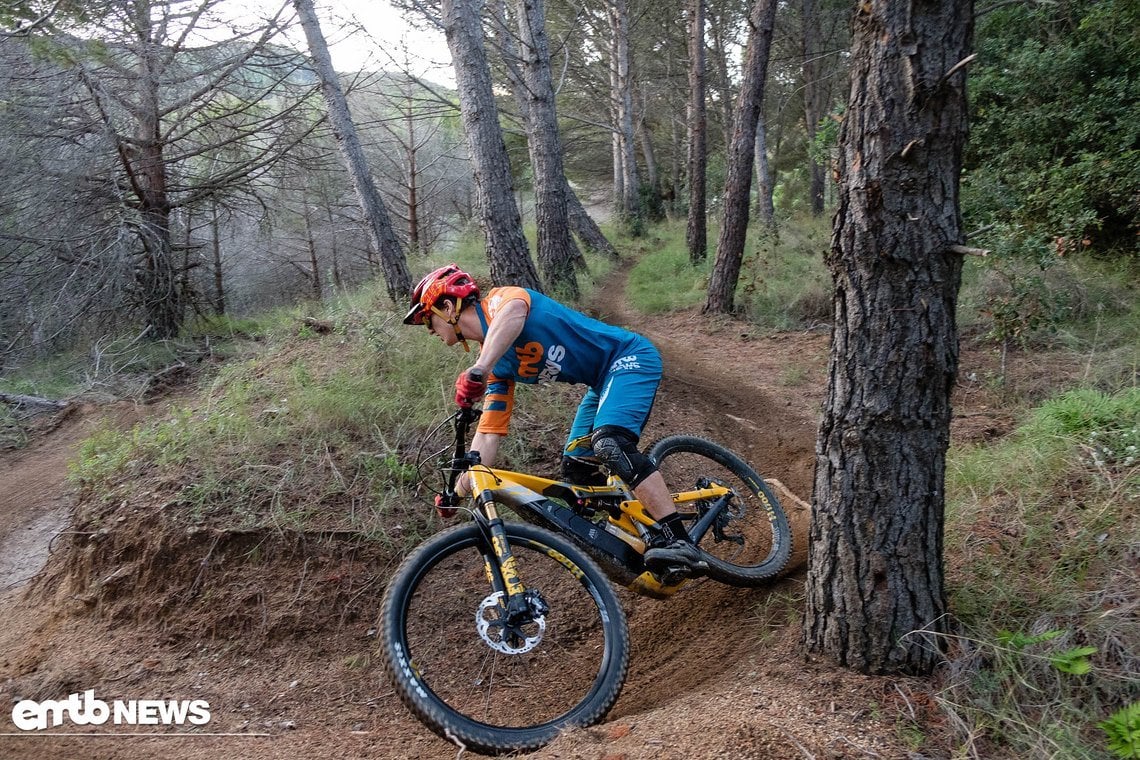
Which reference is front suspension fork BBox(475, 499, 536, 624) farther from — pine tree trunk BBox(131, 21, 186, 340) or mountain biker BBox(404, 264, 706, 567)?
pine tree trunk BBox(131, 21, 186, 340)

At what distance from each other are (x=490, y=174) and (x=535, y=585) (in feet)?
16.1

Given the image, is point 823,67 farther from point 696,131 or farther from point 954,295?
point 954,295

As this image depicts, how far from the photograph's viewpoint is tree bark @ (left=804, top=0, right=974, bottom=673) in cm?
236

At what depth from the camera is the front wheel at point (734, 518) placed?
155 inches

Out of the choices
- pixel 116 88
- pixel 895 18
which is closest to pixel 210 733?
pixel 895 18

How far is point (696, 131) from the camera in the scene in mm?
13227

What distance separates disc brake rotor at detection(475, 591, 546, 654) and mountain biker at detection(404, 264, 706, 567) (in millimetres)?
601

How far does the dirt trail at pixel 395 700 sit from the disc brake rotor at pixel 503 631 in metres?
0.44

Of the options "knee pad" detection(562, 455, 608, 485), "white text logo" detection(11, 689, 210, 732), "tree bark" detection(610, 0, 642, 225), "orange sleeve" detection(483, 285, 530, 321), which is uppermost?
"tree bark" detection(610, 0, 642, 225)

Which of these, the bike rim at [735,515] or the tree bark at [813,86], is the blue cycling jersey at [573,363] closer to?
the bike rim at [735,515]

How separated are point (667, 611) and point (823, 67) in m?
20.2

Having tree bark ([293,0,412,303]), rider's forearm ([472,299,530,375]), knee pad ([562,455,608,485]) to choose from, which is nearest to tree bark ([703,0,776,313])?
tree bark ([293,0,412,303])

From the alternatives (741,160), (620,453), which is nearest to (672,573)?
(620,453)

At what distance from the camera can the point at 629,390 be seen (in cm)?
359
